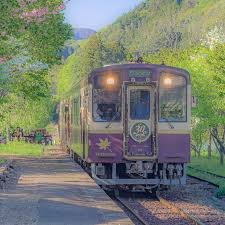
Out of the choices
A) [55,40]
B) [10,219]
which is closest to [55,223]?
[10,219]

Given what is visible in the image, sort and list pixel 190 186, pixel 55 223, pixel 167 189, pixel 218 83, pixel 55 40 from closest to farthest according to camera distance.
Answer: pixel 55 223
pixel 167 189
pixel 190 186
pixel 55 40
pixel 218 83

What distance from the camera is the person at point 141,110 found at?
786 inches

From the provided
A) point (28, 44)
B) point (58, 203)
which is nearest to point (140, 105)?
point (58, 203)

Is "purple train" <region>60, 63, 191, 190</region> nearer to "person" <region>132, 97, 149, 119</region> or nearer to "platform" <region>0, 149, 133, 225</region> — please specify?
"person" <region>132, 97, 149, 119</region>

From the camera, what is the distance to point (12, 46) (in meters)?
24.6

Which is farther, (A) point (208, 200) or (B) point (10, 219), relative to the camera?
(A) point (208, 200)

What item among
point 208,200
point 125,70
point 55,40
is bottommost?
point 208,200

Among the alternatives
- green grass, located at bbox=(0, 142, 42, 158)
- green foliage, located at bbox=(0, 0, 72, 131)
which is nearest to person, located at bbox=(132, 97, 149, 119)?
green foliage, located at bbox=(0, 0, 72, 131)

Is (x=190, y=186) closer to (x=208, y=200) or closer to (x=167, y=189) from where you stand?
(x=167, y=189)

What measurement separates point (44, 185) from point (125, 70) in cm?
371

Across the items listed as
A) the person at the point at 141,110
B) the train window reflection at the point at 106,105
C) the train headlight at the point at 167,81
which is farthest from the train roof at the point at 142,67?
the person at the point at 141,110

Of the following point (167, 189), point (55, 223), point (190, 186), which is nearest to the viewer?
point (55, 223)

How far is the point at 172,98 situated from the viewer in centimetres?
2019

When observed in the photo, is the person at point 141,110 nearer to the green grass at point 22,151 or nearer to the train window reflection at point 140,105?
the train window reflection at point 140,105
